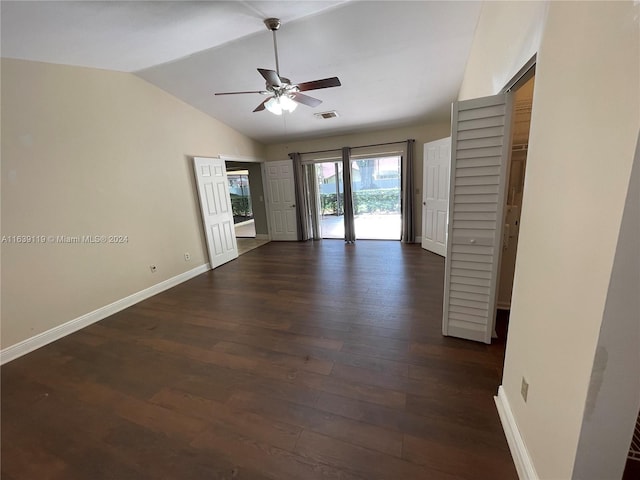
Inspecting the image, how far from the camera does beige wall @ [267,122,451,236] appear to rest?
5324 millimetres

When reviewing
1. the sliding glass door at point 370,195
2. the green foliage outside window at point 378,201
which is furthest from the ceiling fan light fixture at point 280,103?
the green foliage outside window at point 378,201

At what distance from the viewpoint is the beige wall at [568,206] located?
0.72 meters

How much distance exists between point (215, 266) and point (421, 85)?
4695mm

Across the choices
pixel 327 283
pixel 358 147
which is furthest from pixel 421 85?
pixel 327 283

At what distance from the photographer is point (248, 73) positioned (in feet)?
11.1

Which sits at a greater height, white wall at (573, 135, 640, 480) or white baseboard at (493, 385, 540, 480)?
white wall at (573, 135, 640, 480)

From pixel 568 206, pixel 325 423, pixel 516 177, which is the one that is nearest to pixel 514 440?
pixel 325 423

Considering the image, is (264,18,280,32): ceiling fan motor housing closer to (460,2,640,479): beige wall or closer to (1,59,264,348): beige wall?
(460,2,640,479): beige wall

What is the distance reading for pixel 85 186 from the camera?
307cm

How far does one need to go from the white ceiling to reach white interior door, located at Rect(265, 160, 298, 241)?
2.31 m

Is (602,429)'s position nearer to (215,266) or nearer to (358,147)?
(215,266)

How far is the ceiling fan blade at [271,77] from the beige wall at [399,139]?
3742 mm

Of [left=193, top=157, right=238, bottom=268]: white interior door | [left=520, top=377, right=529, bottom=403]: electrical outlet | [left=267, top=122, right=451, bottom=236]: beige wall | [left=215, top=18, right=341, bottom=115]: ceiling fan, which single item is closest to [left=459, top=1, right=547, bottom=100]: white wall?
[left=215, top=18, right=341, bottom=115]: ceiling fan

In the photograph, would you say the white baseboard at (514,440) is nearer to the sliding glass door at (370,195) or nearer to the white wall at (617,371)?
the white wall at (617,371)
